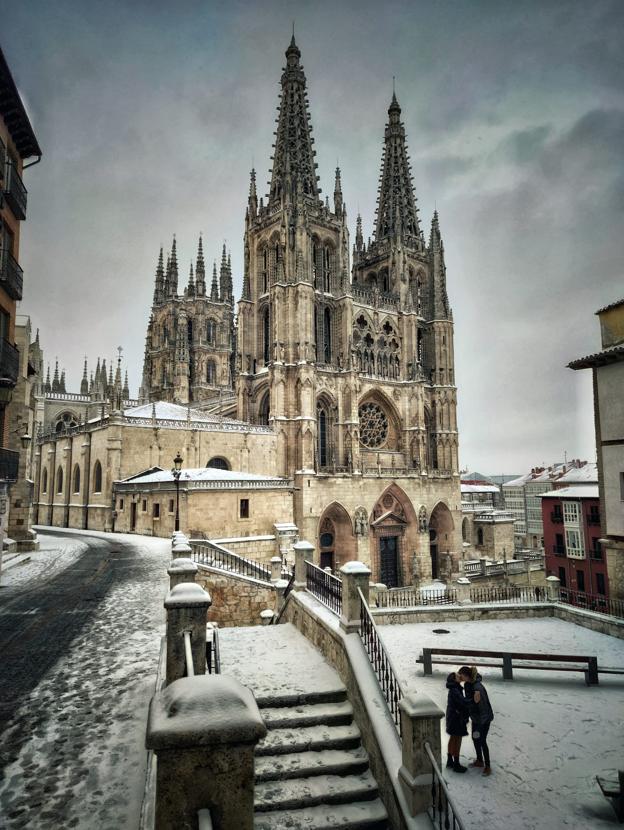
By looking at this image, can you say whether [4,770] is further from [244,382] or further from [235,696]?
[244,382]

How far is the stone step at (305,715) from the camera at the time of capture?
725cm

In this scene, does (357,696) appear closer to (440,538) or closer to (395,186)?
(440,538)

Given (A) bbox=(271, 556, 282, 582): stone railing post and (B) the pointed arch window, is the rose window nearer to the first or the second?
(B) the pointed arch window

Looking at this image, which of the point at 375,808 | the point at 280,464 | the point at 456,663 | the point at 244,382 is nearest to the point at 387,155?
the point at 244,382

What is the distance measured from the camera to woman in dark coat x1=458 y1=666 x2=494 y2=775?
6559 millimetres

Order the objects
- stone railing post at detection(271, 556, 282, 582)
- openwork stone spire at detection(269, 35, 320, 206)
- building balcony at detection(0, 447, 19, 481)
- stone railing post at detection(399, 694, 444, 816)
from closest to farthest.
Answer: stone railing post at detection(399, 694, 444, 816) → building balcony at detection(0, 447, 19, 481) → stone railing post at detection(271, 556, 282, 582) → openwork stone spire at detection(269, 35, 320, 206)

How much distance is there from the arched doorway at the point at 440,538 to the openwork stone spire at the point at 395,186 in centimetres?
2461

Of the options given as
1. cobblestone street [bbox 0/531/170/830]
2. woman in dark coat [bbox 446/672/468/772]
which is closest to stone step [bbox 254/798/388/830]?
Answer: woman in dark coat [bbox 446/672/468/772]

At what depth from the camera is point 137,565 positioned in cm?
1656

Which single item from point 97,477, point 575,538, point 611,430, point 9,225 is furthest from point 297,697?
point 575,538

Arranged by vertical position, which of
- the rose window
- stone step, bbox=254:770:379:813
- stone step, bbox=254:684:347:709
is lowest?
stone step, bbox=254:770:379:813

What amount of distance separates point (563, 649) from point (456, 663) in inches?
147

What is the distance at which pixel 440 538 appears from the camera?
41.7 metres

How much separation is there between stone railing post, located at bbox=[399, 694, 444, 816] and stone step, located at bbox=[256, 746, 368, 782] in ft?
4.32
